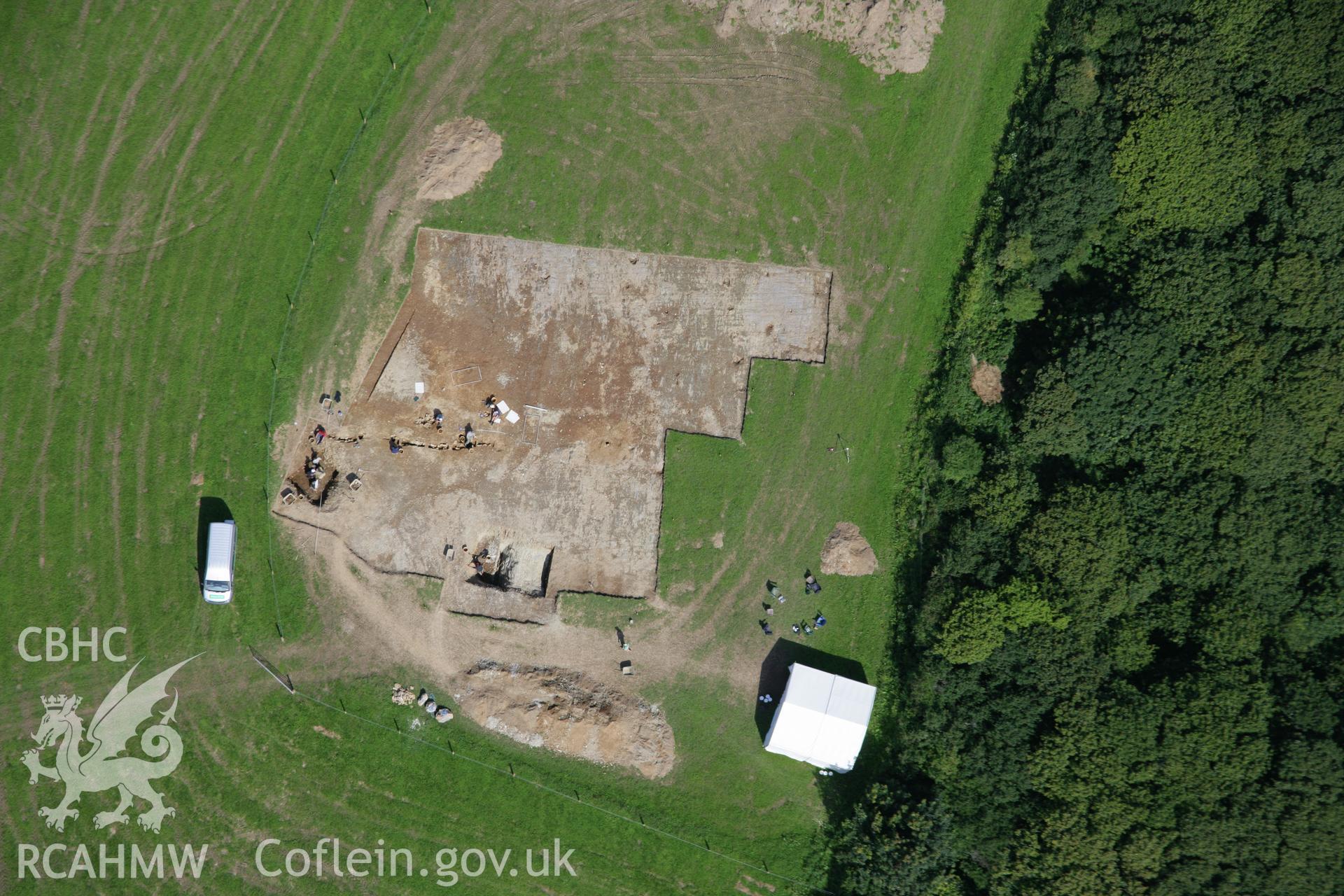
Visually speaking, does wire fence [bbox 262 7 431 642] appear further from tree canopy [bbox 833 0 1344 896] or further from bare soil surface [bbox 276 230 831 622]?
tree canopy [bbox 833 0 1344 896]

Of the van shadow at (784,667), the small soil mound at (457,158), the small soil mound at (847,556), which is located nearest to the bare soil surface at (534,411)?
the small soil mound at (457,158)

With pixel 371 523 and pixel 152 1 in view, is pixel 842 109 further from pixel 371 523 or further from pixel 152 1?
pixel 152 1

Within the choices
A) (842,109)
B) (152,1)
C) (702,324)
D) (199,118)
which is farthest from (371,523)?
(842,109)

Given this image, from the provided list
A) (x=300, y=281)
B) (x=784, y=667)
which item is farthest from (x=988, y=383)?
(x=300, y=281)

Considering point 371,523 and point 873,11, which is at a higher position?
point 873,11

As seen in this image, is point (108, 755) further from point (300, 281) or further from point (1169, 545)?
point (1169, 545)

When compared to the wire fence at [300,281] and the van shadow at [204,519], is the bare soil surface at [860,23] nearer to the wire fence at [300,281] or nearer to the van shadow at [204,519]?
the wire fence at [300,281]

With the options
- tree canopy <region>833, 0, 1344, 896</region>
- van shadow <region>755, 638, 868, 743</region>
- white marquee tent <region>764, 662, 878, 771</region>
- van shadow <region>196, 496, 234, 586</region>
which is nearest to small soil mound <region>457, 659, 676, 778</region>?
van shadow <region>755, 638, 868, 743</region>
